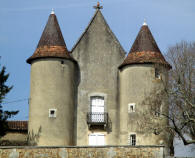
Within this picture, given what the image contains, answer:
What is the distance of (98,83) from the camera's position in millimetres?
37062

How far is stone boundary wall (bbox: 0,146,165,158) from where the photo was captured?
1037 inches

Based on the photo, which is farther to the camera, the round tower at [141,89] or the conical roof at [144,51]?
the conical roof at [144,51]

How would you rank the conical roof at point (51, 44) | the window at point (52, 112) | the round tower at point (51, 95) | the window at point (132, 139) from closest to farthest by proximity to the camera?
the round tower at point (51, 95) → the window at point (52, 112) → the window at point (132, 139) → the conical roof at point (51, 44)

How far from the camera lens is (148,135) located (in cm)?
3406

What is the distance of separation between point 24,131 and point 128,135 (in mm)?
7986

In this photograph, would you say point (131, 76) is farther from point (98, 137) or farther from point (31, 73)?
point (31, 73)

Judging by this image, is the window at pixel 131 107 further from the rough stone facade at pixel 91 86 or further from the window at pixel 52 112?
the window at pixel 52 112

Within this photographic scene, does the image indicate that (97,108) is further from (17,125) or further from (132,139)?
(17,125)

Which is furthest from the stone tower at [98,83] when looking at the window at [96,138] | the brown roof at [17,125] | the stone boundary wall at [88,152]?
the stone boundary wall at [88,152]

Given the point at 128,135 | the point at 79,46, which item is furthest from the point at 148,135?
the point at 79,46

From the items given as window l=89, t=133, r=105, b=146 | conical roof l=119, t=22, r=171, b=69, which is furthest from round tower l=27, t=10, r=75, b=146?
conical roof l=119, t=22, r=171, b=69

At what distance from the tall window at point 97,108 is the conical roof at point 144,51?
10.1 ft

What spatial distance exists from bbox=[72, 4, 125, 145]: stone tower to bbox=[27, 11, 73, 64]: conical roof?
1.35 meters

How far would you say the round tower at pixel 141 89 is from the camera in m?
34.1
